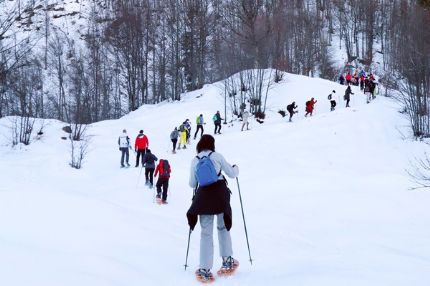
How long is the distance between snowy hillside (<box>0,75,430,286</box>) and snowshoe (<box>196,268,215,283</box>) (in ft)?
0.55

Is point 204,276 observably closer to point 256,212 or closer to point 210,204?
point 210,204

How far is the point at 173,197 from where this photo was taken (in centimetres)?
1257

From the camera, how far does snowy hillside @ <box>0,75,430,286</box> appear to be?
4.52 metres

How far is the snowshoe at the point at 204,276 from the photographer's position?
15.2 ft

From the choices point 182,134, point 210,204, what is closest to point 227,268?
point 210,204

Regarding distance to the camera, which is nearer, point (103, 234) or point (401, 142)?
point (103, 234)

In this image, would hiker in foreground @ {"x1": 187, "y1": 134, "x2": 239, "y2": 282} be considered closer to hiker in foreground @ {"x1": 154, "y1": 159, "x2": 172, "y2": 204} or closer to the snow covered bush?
hiker in foreground @ {"x1": 154, "y1": 159, "x2": 172, "y2": 204}

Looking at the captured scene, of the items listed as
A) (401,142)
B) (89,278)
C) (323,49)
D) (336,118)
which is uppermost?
(323,49)

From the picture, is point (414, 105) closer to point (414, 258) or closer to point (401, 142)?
point (401, 142)

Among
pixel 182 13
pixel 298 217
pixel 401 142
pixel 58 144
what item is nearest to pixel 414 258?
pixel 298 217

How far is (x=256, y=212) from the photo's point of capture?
1030 centimetres

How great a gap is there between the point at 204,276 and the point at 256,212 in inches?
227

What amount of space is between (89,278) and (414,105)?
2026cm

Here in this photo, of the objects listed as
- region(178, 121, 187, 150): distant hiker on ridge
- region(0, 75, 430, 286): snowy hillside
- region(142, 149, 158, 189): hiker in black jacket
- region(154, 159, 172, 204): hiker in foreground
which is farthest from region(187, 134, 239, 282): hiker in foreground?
region(178, 121, 187, 150): distant hiker on ridge
